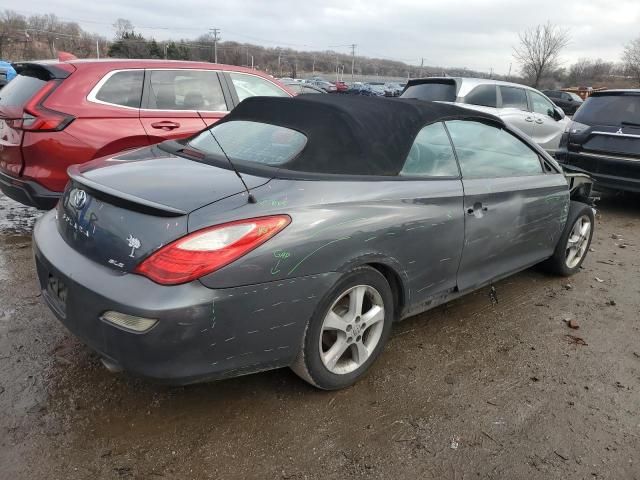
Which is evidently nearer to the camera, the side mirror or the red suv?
the red suv

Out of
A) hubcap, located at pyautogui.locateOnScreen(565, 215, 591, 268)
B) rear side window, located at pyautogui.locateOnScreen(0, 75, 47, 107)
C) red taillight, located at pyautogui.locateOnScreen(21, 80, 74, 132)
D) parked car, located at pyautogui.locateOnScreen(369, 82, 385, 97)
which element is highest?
rear side window, located at pyautogui.locateOnScreen(0, 75, 47, 107)

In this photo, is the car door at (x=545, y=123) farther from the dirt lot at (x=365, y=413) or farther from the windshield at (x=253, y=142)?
the windshield at (x=253, y=142)

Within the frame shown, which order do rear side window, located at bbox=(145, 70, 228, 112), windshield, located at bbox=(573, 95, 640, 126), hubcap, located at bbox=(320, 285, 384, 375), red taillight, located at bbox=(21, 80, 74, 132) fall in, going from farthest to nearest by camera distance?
windshield, located at bbox=(573, 95, 640, 126) < rear side window, located at bbox=(145, 70, 228, 112) < red taillight, located at bbox=(21, 80, 74, 132) < hubcap, located at bbox=(320, 285, 384, 375)

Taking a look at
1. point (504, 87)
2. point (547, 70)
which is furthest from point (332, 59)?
point (504, 87)

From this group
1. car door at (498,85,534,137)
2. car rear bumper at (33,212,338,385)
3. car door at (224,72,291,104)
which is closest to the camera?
car rear bumper at (33,212,338,385)

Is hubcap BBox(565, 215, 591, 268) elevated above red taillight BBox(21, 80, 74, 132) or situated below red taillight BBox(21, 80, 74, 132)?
below

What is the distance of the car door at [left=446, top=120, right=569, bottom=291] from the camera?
3.17 m

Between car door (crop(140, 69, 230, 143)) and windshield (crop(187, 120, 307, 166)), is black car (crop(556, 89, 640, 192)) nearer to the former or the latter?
car door (crop(140, 69, 230, 143))

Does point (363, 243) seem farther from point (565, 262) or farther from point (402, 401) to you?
point (565, 262)

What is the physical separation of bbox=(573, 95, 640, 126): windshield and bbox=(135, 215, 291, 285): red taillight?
6.33 meters

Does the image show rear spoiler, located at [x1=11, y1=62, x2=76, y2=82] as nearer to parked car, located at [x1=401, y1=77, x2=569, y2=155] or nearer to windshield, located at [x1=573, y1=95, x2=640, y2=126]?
parked car, located at [x1=401, y1=77, x2=569, y2=155]

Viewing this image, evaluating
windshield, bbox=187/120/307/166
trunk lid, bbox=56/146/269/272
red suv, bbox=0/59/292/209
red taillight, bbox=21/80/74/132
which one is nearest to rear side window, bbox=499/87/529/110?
red suv, bbox=0/59/292/209

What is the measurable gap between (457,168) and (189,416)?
2.10 meters

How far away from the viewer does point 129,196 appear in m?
2.23
